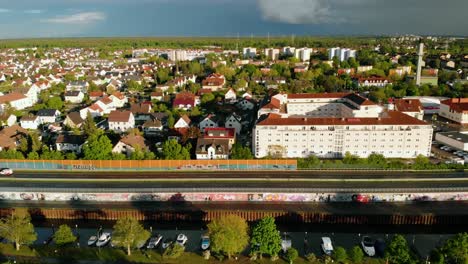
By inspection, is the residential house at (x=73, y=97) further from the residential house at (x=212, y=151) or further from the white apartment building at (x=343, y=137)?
the white apartment building at (x=343, y=137)

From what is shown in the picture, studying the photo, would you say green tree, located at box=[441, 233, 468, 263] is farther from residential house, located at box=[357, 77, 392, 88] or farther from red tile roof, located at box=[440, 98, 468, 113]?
residential house, located at box=[357, 77, 392, 88]

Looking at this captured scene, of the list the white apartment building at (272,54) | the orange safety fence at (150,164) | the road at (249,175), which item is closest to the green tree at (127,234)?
the road at (249,175)

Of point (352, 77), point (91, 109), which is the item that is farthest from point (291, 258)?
point (352, 77)

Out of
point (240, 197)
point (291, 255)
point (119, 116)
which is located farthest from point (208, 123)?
point (291, 255)

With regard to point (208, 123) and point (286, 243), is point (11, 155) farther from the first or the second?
point (286, 243)

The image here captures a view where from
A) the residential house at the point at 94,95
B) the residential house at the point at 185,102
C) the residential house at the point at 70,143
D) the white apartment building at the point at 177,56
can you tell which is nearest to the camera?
the residential house at the point at 70,143

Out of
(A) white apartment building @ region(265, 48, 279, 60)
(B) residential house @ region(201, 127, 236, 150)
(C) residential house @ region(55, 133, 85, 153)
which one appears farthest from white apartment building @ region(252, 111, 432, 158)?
(A) white apartment building @ region(265, 48, 279, 60)

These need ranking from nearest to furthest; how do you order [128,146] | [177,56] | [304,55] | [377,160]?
[377,160] → [128,146] → [304,55] → [177,56]
